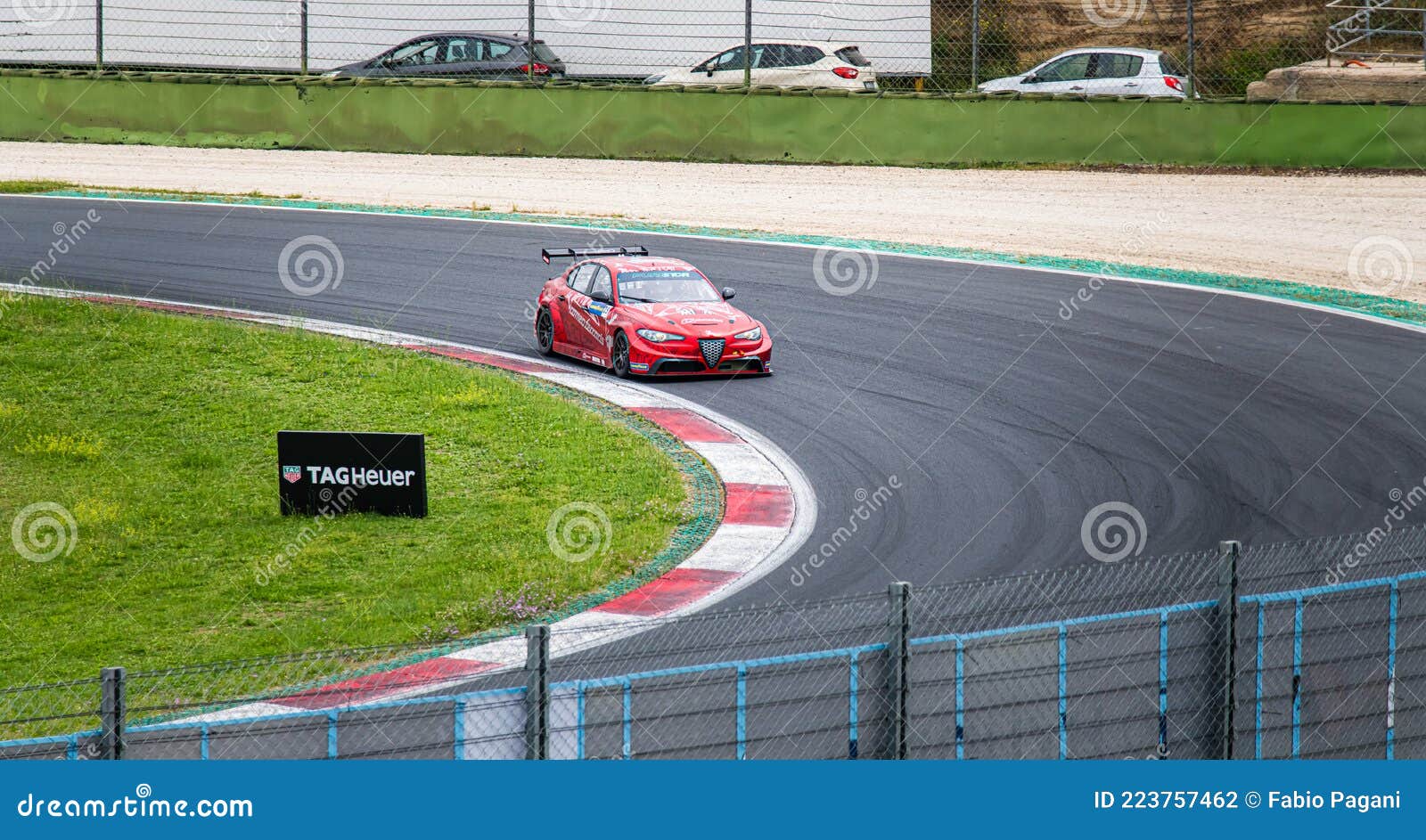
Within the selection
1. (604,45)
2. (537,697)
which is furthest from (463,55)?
(537,697)

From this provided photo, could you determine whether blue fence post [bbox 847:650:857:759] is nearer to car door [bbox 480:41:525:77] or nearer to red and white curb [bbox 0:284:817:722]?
red and white curb [bbox 0:284:817:722]

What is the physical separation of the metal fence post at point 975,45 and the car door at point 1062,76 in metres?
1.81

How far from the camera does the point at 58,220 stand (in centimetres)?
2503

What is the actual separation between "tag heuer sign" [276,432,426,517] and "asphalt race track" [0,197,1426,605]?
11.5 feet

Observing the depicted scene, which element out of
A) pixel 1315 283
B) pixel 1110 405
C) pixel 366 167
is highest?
pixel 366 167

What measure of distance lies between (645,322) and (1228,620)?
415 inches

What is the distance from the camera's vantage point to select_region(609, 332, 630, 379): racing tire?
1839cm

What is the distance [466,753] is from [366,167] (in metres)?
23.0

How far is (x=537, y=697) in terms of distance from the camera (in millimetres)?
7199

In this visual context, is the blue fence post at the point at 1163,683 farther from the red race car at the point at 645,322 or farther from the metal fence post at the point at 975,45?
the metal fence post at the point at 975,45

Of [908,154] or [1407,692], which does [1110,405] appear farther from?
[908,154]

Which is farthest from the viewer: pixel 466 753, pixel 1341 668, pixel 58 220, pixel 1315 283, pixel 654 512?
pixel 58 220

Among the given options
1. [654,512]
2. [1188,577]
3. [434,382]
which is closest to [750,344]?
[434,382]

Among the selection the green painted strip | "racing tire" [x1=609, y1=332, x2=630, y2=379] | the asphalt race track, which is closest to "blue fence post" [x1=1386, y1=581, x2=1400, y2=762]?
the asphalt race track
